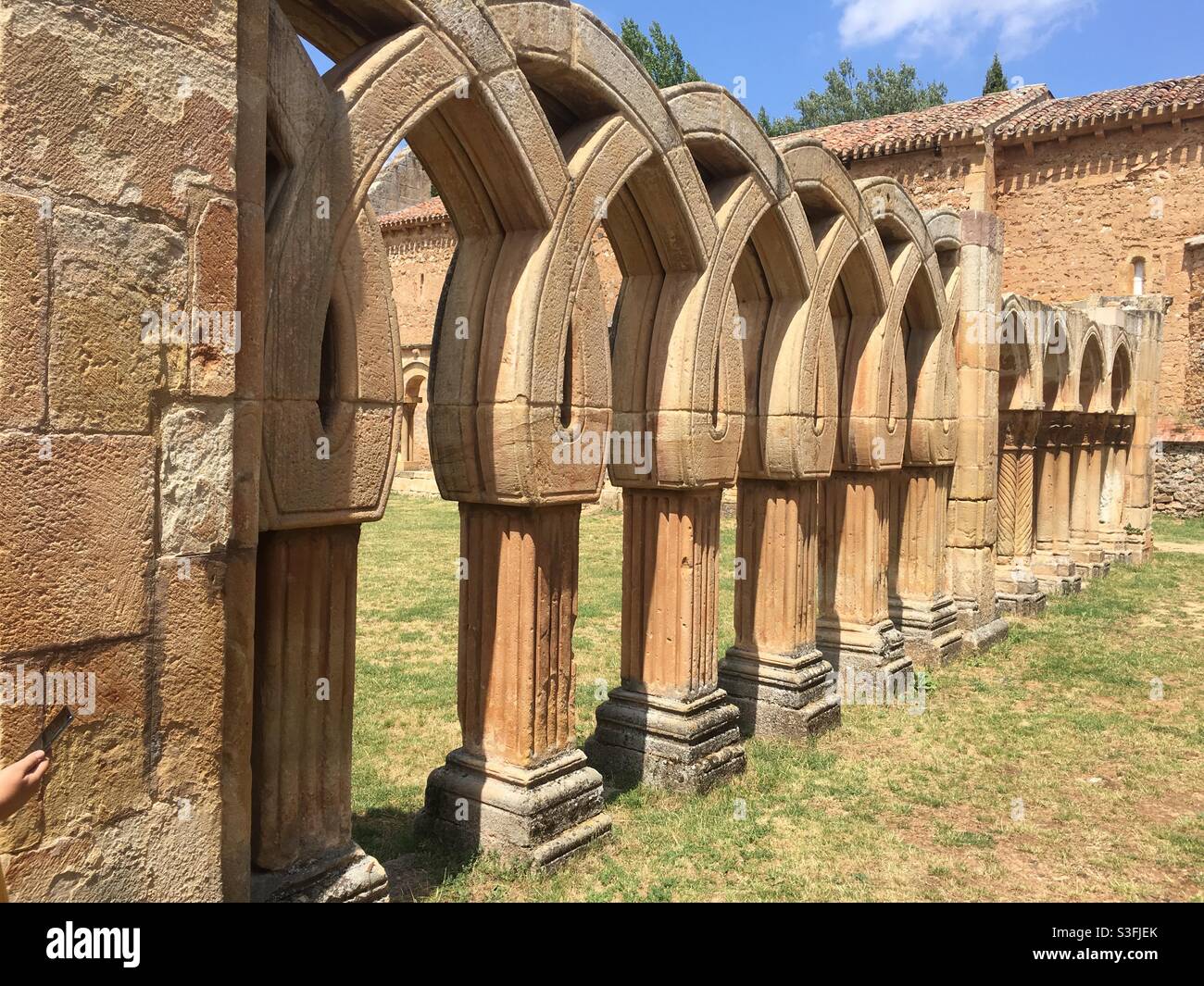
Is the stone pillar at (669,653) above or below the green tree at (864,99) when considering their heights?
below

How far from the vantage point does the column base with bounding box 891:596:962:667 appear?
7672mm

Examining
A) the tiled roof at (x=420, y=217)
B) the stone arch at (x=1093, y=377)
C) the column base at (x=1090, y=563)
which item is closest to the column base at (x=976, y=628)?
the column base at (x=1090, y=563)

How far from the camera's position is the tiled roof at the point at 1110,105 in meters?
18.6

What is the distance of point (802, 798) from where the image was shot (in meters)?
4.93

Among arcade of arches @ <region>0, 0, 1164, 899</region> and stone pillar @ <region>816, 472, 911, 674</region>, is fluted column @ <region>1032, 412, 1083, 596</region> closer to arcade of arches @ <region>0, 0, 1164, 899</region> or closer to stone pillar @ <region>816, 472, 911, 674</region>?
arcade of arches @ <region>0, 0, 1164, 899</region>

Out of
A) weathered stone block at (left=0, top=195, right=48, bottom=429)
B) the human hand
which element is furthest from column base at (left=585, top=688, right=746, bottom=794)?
weathered stone block at (left=0, top=195, right=48, bottom=429)

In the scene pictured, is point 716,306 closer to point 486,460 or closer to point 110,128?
point 486,460

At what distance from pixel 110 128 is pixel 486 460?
202 cm

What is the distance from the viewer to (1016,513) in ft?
33.0

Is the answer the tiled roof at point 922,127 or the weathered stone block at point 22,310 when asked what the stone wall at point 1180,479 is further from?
the weathered stone block at point 22,310

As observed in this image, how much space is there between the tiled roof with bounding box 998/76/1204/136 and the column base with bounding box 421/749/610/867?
20.2 m

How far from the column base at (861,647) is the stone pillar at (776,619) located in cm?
88

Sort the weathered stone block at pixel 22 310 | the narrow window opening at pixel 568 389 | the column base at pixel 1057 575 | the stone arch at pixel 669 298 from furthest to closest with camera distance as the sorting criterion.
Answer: the column base at pixel 1057 575
the stone arch at pixel 669 298
the narrow window opening at pixel 568 389
the weathered stone block at pixel 22 310

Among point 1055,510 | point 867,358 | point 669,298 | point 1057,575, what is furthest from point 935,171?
point 669,298
